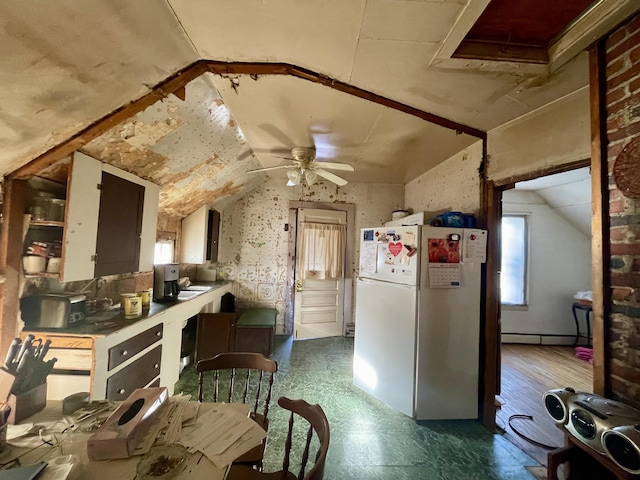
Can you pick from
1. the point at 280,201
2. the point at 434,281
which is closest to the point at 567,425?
the point at 434,281

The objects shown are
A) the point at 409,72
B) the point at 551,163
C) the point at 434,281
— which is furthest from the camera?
the point at 434,281

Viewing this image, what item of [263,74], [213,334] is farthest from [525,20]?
[213,334]

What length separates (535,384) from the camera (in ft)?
9.49

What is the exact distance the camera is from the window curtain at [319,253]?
412cm

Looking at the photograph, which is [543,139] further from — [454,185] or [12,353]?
[12,353]

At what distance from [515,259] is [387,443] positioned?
383 cm

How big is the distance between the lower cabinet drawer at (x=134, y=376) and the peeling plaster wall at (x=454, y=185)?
3062mm

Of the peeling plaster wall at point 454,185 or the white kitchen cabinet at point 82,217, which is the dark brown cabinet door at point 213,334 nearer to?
the white kitchen cabinet at point 82,217

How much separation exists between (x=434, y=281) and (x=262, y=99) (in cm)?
203

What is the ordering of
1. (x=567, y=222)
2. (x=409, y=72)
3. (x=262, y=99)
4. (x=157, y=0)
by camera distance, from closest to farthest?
(x=157, y=0)
(x=409, y=72)
(x=262, y=99)
(x=567, y=222)

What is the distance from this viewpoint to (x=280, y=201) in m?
4.27

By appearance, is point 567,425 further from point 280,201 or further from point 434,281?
point 280,201

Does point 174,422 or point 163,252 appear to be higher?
point 163,252

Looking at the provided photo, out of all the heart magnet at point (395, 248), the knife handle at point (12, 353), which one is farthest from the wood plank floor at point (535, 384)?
the knife handle at point (12, 353)
